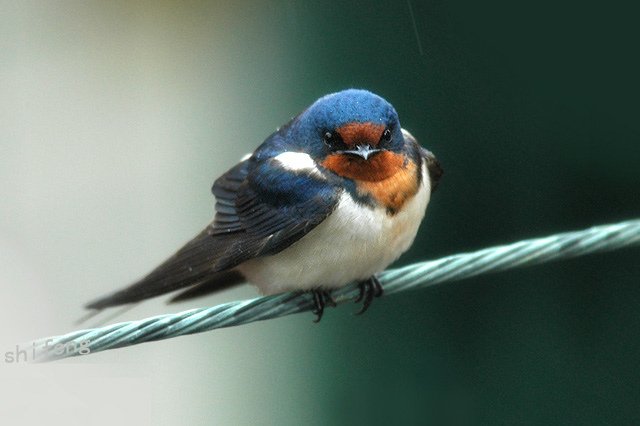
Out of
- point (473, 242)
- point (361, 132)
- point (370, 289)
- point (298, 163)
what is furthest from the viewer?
point (473, 242)

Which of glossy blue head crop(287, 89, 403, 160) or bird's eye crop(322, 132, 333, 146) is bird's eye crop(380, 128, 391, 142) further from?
bird's eye crop(322, 132, 333, 146)

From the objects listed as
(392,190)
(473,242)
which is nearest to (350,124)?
(392,190)

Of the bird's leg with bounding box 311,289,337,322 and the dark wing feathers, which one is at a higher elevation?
the dark wing feathers

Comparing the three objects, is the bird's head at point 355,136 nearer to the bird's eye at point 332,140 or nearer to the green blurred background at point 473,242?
the bird's eye at point 332,140

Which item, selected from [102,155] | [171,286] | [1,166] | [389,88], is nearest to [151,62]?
[102,155]

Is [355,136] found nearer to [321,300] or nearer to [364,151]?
[364,151]

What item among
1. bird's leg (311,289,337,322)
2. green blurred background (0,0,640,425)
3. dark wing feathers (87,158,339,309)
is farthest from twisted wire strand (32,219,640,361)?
green blurred background (0,0,640,425)

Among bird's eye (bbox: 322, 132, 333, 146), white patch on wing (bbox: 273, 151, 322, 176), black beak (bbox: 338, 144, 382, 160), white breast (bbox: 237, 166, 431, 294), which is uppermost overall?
bird's eye (bbox: 322, 132, 333, 146)

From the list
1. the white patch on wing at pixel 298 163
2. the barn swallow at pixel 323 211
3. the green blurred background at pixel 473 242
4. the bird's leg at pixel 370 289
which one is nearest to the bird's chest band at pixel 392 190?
the barn swallow at pixel 323 211
